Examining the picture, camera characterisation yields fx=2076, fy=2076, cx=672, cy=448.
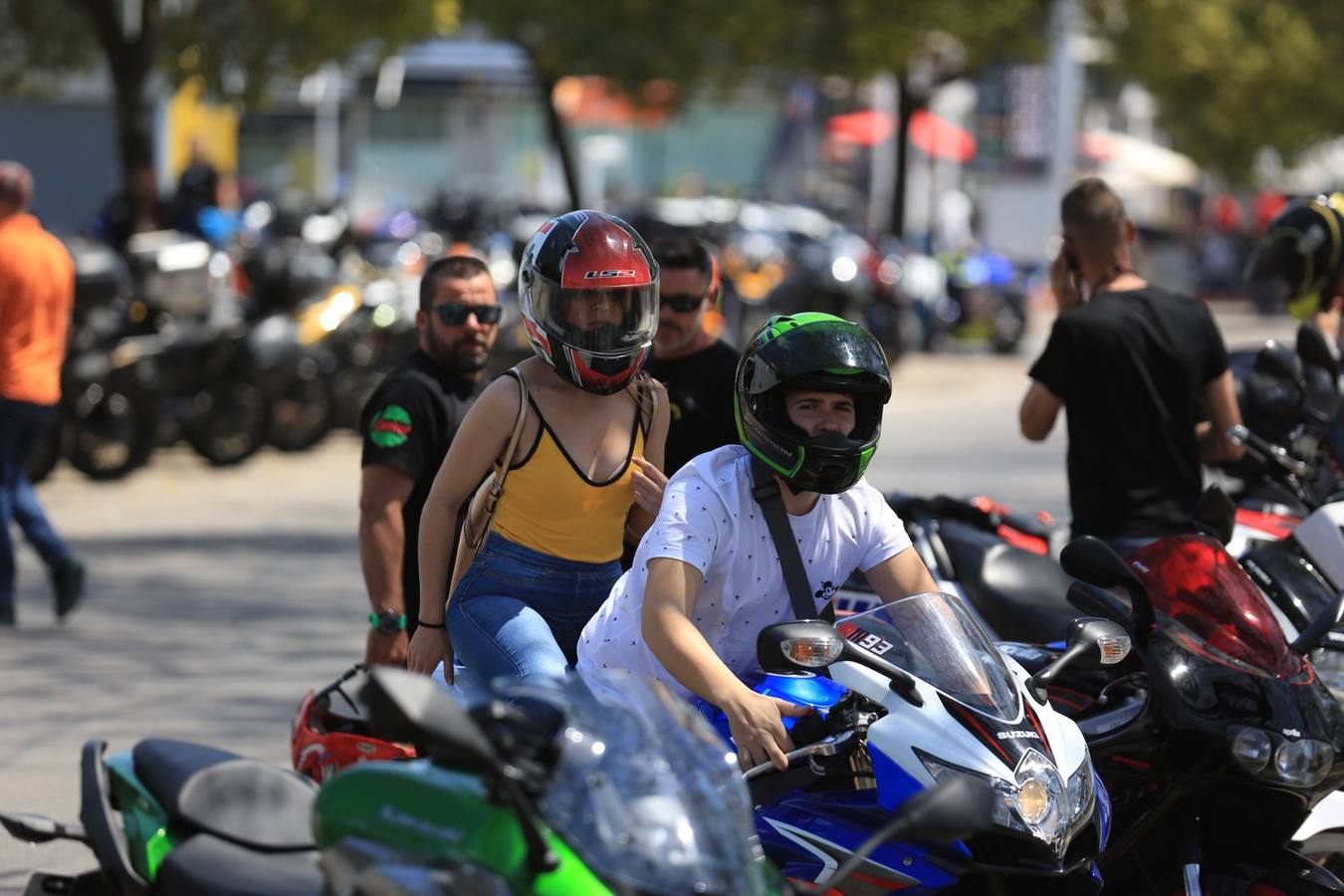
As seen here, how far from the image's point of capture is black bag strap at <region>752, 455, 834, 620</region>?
169 inches

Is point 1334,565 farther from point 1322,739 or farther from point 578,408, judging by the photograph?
point 578,408

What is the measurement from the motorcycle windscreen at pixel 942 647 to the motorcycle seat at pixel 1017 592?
1.88m

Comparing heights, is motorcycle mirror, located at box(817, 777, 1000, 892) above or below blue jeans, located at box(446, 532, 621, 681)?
above

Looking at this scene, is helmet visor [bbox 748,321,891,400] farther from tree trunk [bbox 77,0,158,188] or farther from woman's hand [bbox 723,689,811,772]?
tree trunk [bbox 77,0,158,188]

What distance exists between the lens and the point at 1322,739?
4340 mm

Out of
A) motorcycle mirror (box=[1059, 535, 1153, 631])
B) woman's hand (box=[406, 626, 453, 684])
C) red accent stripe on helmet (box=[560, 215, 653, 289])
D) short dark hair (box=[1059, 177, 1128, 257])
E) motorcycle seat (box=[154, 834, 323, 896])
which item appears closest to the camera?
motorcycle seat (box=[154, 834, 323, 896])

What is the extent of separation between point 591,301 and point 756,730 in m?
1.29

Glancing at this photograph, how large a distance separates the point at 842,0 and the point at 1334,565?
22.2 metres

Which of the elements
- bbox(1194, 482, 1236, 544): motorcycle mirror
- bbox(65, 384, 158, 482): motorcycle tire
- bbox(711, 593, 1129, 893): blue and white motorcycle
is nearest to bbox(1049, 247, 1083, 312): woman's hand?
bbox(1194, 482, 1236, 544): motorcycle mirror

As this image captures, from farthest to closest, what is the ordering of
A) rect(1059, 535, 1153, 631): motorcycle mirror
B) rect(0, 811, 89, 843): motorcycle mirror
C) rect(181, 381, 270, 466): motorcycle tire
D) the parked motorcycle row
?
1. the parked motorcycle row
2. rect(181, 381, 270, 466): motorcycle tire
3. rect(1059, 535, 1153, 631): motorcycle mirror
4. rect(0, 811, 89, 843): motorcycle mirror

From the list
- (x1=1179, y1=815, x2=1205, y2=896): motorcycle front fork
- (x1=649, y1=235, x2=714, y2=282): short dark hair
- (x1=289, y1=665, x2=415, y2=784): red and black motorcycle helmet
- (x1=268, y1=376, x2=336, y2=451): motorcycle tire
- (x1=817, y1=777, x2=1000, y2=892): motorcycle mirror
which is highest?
(x1=649, y1=235, x2=714, y2=282): short dark hair

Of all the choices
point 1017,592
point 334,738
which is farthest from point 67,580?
point 1017,592

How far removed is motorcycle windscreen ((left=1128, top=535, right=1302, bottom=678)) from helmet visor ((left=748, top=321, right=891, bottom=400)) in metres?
0.94

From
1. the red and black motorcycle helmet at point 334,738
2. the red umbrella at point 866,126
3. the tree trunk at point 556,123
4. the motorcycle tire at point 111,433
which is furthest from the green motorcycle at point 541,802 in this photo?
the red umbrella at point 866,126
